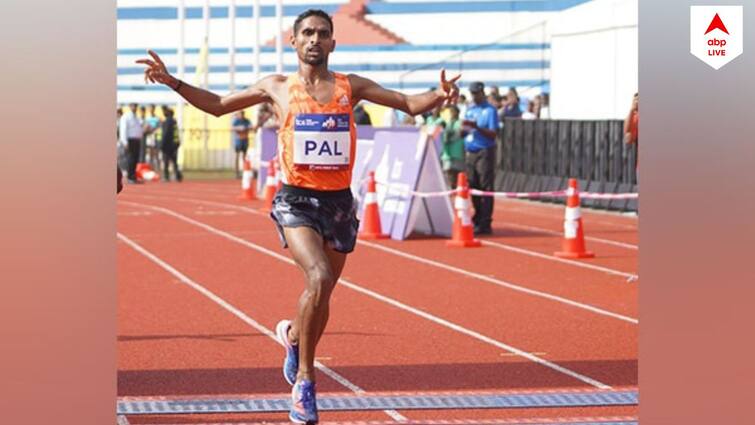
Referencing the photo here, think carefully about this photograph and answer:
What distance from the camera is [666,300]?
351 inches

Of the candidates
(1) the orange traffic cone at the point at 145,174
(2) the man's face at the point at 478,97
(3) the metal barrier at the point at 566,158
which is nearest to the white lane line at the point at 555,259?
(2) the man's face at the point at 478,97

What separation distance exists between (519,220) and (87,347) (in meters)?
20.1

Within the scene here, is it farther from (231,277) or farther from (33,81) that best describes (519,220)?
(33,81)

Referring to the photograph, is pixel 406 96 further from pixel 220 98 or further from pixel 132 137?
pixel 132 137

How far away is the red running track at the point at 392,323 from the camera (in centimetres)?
1204

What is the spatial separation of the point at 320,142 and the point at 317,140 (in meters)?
0.02

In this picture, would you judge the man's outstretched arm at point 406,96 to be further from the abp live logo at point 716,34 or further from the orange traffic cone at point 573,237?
the orange traffic cone at point 573,237

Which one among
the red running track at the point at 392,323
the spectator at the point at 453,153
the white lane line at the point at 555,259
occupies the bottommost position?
the red running track at the point at 392,323

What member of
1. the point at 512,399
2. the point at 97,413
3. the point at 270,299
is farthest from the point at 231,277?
the point at 97,413

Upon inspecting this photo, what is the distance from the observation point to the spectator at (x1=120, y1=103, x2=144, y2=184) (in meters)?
41.6

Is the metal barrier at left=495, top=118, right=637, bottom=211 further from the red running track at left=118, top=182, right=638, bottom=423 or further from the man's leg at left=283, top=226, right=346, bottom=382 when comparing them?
the man's leg at left=283, top=226, right=346, bottom=382

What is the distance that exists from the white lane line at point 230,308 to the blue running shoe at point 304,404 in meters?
0.74

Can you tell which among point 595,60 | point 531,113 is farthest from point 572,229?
point 531,113

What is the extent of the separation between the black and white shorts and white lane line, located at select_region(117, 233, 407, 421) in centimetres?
107
